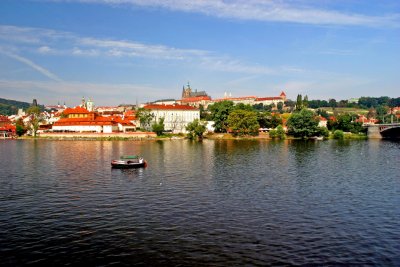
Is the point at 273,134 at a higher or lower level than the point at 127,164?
higher

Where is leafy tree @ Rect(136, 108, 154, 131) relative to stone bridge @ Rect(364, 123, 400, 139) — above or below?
above

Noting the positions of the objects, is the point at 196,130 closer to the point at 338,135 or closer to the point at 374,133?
the point at 338,135

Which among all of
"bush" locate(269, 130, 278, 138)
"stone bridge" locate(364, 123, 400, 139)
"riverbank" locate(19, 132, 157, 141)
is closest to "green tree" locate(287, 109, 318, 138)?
"bush" locate(269, 130, 278, 138)

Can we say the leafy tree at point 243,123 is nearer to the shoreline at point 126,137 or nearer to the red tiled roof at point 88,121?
the shoreline at point 126,137

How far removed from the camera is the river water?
22688 millimetres

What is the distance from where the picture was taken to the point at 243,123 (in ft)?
486

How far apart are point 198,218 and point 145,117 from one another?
13216cm

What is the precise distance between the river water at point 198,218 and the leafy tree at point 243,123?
92417mm

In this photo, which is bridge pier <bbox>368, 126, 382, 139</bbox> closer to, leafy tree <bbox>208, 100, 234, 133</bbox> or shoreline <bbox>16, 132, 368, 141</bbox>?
shoreline <bbox>16, 132, 368, 141</bbox>

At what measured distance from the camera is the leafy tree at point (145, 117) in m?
160

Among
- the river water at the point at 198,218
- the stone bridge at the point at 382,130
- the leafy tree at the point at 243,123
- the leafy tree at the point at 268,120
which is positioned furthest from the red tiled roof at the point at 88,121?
the stone bridge at the point at 382,130

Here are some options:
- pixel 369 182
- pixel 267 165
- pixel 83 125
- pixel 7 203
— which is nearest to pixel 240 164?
pixel 267 165

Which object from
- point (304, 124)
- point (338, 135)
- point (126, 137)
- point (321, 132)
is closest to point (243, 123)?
point (304, 124)

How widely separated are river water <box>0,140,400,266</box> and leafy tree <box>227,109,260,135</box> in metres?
92.4
